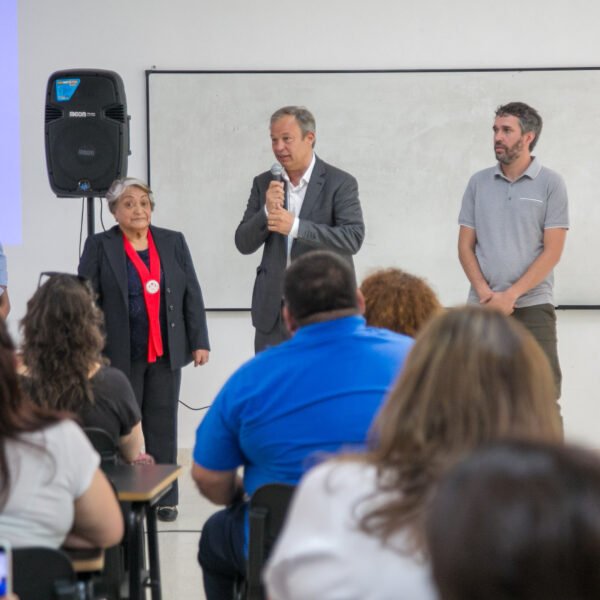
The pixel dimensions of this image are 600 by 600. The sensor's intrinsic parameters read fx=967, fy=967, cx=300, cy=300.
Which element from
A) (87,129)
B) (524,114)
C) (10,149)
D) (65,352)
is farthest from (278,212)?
(10,149)

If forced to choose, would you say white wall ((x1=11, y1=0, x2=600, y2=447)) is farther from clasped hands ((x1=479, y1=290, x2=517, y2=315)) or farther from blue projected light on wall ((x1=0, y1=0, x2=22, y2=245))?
clasped hands ((x1=479, y1=290, x2=517, y2=315))

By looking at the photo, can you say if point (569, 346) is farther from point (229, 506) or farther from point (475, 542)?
point (475, 542)

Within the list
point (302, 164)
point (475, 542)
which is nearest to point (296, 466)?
point (475, 542)

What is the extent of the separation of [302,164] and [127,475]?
2059 millimetres

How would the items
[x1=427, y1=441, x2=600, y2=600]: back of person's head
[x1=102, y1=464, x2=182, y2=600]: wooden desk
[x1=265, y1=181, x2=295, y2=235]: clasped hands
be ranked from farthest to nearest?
[x1=265, y1=181, x2=295, y2=235]: clasped hands < [x1=102, y1=464, x2=182, y2=600]: wooden desk < [x1=427, y1=441, x2=600, y2=600]: back of person's head

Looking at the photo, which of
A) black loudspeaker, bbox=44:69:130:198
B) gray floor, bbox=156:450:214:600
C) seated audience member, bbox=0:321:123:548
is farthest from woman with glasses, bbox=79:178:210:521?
seated audience member, bbox=0:321:123:548

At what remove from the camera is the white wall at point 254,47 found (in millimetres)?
5559

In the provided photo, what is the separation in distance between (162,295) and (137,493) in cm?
213

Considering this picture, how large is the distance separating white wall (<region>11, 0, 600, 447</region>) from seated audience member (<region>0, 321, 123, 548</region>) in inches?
155

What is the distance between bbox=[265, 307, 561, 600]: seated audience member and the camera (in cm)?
116

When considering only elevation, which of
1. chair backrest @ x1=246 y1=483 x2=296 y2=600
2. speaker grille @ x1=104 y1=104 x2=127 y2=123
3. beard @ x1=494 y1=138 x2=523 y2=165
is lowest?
chair backrest @ x1=246 y1=483 x2=296 y2=600

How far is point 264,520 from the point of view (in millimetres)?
2162

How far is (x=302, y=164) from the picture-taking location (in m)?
4.33

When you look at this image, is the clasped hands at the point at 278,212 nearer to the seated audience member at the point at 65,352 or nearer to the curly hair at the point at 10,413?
the seated audience member at the point at 65,352
